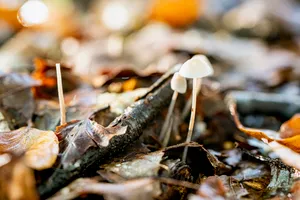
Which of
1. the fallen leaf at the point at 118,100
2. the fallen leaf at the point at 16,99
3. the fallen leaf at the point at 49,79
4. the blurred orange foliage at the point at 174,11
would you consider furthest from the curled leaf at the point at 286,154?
the blurred orange foliage at the point at 174,11

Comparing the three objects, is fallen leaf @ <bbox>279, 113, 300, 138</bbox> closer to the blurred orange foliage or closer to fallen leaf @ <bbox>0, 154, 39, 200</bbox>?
fallen leaf @ <bbox>0, 154, 39, 200</bbox>

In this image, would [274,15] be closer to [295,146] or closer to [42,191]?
[295,146]

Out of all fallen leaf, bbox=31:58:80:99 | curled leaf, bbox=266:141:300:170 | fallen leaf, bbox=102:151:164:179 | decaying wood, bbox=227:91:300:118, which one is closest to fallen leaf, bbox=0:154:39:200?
fallen leaf, bbox=102:151:164:179

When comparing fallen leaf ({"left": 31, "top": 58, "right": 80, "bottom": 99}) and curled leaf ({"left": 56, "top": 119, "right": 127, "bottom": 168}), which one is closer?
curled leaf ({"left": 56, "top": 119, "right": 127, "bottom": 168})

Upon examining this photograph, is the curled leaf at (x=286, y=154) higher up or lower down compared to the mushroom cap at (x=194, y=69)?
lower down

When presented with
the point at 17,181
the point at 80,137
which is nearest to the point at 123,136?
the point at 80,137

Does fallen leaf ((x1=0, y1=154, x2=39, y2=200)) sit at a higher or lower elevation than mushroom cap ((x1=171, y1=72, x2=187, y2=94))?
lower

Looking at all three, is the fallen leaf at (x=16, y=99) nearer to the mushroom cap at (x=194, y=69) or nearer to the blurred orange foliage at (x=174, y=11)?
the mushroom cap at (x=194, y=69)
